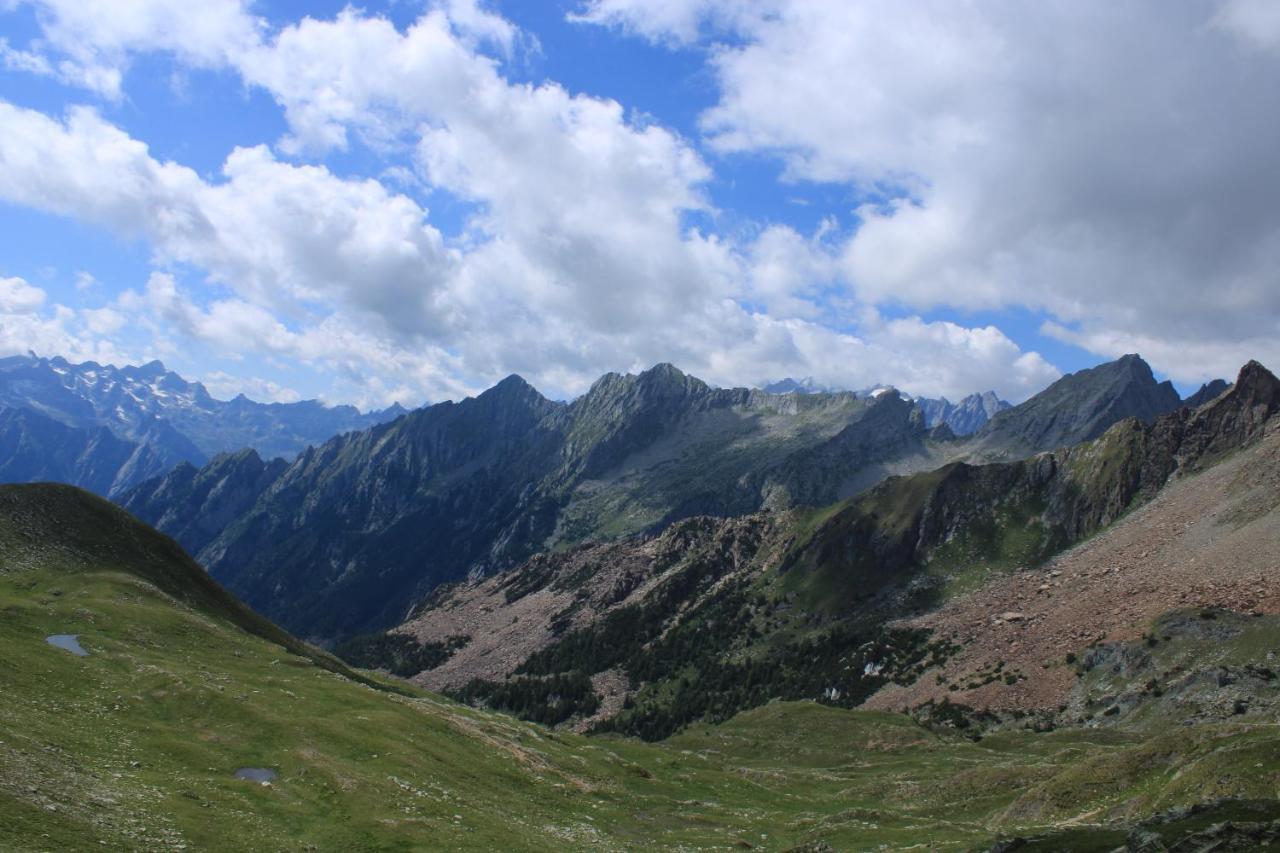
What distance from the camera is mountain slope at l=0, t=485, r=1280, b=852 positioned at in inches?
1692

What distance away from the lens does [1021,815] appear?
63.1 m

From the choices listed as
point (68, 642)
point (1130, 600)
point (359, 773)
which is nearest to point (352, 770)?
point (359, 773)

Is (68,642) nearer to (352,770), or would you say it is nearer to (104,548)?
(352,770)

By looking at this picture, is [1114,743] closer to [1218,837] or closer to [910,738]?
[910,738]

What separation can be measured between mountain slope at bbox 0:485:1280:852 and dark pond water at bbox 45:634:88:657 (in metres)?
0.95

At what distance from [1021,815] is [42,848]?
64393 mm

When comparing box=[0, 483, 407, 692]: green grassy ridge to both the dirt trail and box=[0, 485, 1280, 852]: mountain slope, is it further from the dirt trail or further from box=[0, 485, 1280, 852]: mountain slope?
the dirt trail

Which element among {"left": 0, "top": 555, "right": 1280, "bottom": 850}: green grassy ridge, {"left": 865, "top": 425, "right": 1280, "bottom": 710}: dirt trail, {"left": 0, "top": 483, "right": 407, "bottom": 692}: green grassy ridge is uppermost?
{"left": 865, "top": 425, "right": 1280, "bottom": 710}: dirt trail

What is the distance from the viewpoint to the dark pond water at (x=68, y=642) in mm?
72438

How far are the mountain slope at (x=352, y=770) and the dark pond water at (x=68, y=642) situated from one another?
3.11ft

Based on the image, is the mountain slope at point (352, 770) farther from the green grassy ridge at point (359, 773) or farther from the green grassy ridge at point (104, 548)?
the green grassy ridge at point (104, 548)

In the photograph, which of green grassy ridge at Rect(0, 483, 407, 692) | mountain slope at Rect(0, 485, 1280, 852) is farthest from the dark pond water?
green grassy ridge at Rect(0, 483, 407, 692)

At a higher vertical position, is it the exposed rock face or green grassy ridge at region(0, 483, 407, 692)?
the exposed rock face

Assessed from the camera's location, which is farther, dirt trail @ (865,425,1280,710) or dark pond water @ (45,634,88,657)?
dirt trail @ (865,425,1280,710)
